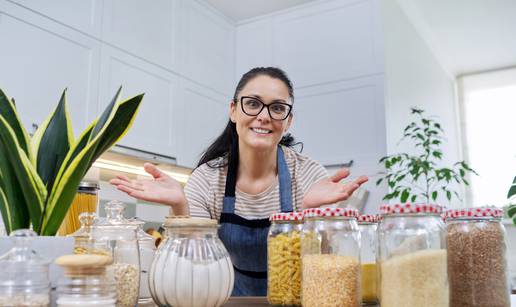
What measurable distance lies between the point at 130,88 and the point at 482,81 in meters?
4.17

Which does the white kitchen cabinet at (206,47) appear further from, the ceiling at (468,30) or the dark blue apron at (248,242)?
the dark blue apron at (248,242)

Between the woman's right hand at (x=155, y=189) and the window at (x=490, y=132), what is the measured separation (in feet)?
15.5

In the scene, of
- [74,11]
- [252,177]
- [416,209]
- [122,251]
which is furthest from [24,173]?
[74,11]

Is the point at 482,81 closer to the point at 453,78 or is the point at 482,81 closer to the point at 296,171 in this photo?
the point at 453,78

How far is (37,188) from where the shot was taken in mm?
668

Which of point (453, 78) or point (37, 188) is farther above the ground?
point (453, 78)

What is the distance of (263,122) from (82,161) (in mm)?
686

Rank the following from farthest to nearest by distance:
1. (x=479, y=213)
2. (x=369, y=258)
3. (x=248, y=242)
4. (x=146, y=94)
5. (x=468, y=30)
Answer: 1. (x=468, y=30)
2. (x=146, y=94)
3. (x=248, y=242)
4. (x=369, y=258)
5. (x=479, y=213)

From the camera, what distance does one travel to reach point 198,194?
1.41m

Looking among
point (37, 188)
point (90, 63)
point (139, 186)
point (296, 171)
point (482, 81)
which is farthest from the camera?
point (482, 81)

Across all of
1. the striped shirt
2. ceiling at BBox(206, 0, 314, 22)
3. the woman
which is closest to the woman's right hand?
the woman

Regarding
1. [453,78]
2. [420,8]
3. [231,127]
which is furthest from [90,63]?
[453,78]

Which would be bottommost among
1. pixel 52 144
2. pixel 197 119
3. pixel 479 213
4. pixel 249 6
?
pixel 479 213

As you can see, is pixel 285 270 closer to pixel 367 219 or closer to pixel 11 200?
pixel 367 219
